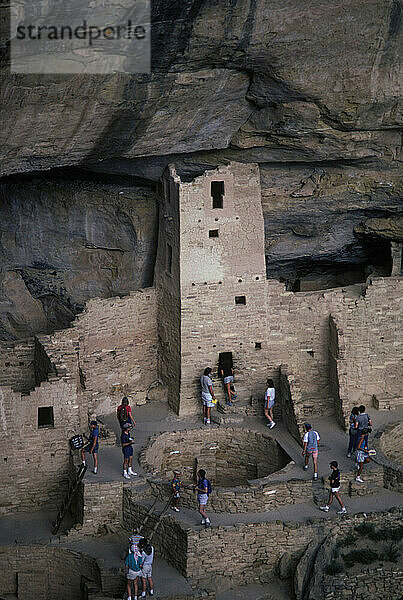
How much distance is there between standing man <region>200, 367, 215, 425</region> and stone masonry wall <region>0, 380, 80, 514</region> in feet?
8.91

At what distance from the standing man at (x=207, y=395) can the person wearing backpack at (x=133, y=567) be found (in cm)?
452

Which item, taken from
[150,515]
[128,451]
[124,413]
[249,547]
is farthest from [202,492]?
[124,413]

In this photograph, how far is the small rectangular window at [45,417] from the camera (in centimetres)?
2372

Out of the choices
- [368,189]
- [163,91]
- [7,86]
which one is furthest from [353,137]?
[7,86]

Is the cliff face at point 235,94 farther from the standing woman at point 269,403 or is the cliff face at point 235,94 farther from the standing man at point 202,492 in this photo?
the standing man at point 202,492

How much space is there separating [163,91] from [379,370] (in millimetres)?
8564

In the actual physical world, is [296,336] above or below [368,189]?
below

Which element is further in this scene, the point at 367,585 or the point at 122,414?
the point at 122,414

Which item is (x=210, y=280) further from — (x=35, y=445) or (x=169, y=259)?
(x=35, y=445)

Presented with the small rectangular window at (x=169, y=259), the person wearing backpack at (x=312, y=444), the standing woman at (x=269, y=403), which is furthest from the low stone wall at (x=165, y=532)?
the small rectangular window at (x=169, y=259)

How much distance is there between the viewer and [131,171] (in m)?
24.8

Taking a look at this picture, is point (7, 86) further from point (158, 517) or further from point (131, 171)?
point (158, 517)

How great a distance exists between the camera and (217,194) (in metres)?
24.9

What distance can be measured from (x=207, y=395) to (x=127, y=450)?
269cm
